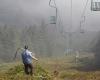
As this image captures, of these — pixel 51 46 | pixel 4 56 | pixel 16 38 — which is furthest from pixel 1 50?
pixel 51 46

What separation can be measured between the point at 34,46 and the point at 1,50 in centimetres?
2313

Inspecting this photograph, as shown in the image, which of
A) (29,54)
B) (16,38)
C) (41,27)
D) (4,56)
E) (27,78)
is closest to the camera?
(27,78)

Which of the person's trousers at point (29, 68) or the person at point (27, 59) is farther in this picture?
the person's trousers at point (29, 68)

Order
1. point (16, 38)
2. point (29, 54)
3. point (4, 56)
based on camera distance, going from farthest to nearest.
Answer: point (16, 38) → point (4, 56) → point (29, 54)

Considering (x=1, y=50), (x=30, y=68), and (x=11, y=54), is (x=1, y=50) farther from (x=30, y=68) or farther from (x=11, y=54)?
(x=30, y=68)

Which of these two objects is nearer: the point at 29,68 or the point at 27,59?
the point at 27,59

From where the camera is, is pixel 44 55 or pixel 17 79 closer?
pixel 17 79

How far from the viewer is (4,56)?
6334 inches

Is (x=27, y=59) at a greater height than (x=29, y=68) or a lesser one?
greater

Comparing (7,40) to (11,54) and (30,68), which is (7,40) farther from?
(30,68)

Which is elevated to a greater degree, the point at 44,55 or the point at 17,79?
the point at 17,79

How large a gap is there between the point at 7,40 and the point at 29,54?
14873 cm

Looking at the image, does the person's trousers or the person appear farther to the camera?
the person's trousers

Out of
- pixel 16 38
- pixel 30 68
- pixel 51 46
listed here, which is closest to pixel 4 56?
pixel 16 38
